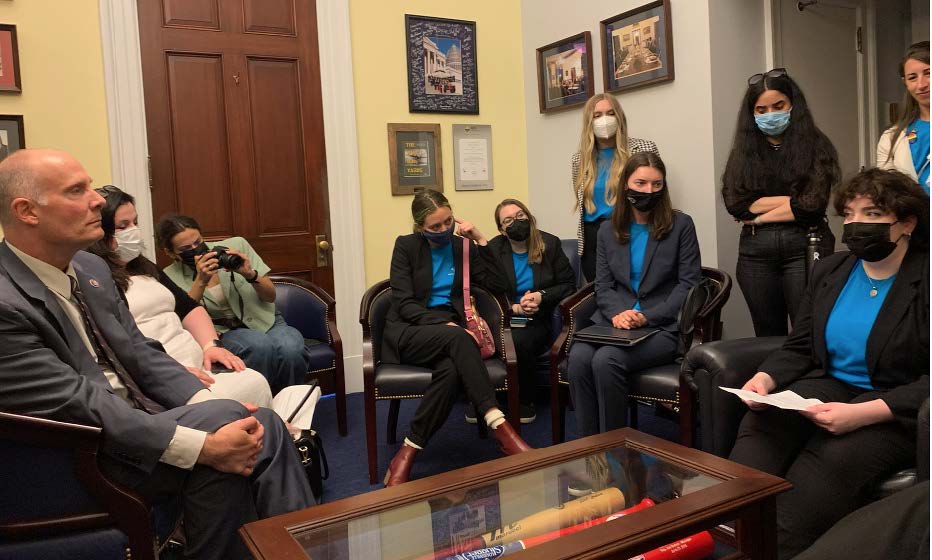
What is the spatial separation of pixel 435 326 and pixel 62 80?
2439 millimetres

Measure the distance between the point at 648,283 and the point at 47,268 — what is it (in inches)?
91.9

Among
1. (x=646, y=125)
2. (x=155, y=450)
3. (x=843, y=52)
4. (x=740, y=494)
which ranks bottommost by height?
(x=740, y=494)

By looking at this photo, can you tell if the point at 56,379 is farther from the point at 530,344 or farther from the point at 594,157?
the point at 594,157

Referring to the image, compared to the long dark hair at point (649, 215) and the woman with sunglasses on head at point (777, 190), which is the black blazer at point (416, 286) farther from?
the woman with sunglasses on head at point (777, 190)

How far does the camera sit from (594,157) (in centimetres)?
390

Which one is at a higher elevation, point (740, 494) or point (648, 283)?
point (648, 283)

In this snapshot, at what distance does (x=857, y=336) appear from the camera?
A: 6.96 ft

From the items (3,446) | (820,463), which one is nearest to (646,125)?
(820,463)

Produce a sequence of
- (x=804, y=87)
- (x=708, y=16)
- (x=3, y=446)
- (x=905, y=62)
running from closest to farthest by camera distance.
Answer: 1. (x=3, y=446)
2. (x=905, y=62)
3. (x=708, y=16)
4. (x=804, y=87)

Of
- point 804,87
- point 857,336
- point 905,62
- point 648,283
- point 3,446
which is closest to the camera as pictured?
point 3,446

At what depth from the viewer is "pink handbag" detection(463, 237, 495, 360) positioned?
10.7 ft

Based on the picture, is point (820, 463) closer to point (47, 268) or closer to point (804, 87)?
point (47, 268)

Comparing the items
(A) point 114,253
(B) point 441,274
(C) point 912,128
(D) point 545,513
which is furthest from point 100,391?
(C) point 912,128

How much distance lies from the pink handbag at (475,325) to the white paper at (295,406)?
32.6 inches
